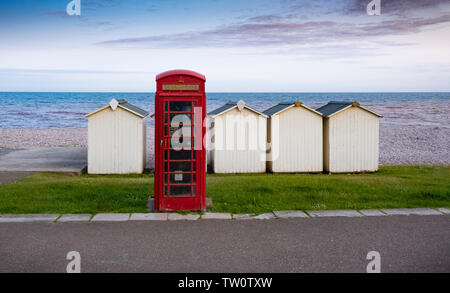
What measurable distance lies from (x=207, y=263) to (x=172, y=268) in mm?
402

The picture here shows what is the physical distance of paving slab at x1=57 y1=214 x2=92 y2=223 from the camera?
23.2ft

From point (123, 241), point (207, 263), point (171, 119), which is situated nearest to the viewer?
point (207, 263)

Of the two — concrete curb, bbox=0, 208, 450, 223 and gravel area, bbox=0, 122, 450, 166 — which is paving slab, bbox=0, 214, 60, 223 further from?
gravel area, bbox=0, 122, 450, 166

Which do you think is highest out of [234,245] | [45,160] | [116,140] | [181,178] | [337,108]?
[337,108]

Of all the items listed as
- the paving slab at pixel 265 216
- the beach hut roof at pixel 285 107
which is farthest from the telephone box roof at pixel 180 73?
the beach hut roof at pixel 285 107

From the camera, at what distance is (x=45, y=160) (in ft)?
47.2

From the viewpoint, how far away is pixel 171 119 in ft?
25.1

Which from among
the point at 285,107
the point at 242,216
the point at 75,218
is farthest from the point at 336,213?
the point at 285,107

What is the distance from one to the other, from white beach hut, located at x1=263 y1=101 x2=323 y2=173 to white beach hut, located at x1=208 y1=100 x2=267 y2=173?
0.28 meters

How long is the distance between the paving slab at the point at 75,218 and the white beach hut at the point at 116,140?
5.64 meters

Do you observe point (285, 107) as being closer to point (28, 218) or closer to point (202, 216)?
point (202, 216)

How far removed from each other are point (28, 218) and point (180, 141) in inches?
101
